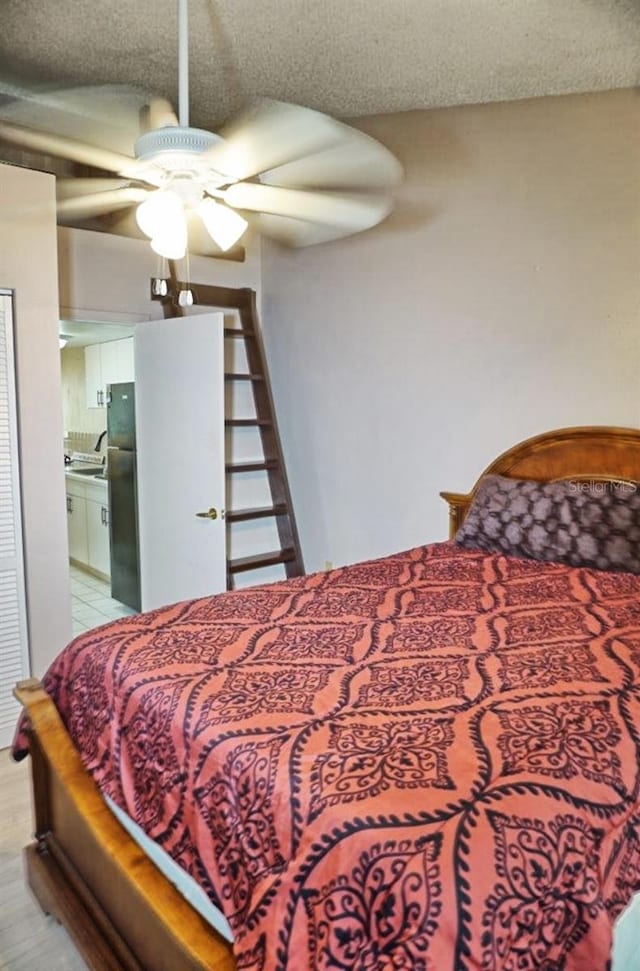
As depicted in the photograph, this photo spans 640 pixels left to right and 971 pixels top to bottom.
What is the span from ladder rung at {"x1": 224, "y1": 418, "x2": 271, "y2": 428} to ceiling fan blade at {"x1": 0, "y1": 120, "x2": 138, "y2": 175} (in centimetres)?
185

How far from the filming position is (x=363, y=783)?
3.69ft

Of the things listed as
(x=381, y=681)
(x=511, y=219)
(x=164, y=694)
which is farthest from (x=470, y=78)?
(x=164, y=694)

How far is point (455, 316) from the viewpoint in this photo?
3213 millimetres

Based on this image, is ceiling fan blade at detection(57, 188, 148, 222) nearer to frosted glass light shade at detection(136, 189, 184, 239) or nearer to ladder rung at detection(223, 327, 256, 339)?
frosted glass light shade at detection(136, 189, 184, 239)

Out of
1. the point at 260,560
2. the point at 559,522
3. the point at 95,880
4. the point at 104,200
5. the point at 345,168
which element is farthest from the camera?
the point at 260,560

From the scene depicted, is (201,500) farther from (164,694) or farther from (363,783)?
(363,783)

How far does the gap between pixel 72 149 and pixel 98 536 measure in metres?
3.74

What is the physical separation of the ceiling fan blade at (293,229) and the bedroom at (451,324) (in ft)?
2.30

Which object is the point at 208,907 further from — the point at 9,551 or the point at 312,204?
the point at 312,204

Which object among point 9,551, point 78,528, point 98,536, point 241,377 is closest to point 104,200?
point 9,551

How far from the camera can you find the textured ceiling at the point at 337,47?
2234 mm

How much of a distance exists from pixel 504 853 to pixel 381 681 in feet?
1.86

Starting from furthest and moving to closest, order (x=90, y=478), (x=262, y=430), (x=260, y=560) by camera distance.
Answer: (x=90, y=478) < (x=262, y=430) < (x=260, y=560)

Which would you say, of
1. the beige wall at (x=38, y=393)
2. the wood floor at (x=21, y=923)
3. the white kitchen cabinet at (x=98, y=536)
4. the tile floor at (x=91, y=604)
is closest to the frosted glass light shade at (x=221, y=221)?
the beige wall at (x=38, y=393)
